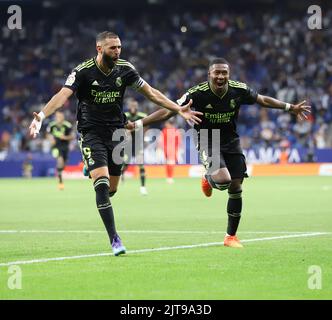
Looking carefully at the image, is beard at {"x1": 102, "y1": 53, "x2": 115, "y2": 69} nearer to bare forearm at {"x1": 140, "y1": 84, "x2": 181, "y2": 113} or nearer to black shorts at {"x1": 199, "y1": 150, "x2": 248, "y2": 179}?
bare forearm at {"x1": 140, "y1": 84, "x2": 181, "y2": 113}

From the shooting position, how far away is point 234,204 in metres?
12.1

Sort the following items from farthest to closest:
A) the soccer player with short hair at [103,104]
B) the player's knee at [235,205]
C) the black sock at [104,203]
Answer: the player's knee at [235,205], the soccer player with short hair at [103,104], the black sock at [104,203]

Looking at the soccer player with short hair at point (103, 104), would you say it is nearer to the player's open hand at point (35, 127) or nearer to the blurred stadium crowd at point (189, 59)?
the player's open hand at point (35, 127)

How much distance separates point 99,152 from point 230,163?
2.17m

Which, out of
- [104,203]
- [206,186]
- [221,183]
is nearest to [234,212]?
[221,183]

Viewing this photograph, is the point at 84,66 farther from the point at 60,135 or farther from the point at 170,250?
the point at 60,135

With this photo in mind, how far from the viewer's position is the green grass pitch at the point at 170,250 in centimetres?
796

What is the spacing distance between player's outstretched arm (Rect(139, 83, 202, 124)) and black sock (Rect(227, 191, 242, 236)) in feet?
4.93

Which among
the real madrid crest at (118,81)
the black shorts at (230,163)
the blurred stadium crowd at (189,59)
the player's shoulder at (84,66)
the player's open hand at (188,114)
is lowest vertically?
the black shorts at (230,163)

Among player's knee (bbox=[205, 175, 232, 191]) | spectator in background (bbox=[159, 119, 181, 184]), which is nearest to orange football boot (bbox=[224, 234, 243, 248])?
player's knee (bbox=[205, 175, 232, 191])

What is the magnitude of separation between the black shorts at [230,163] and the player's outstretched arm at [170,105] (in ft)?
3.77

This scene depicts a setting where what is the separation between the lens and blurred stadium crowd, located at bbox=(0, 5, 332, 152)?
42219 mm

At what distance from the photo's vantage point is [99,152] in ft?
35.9

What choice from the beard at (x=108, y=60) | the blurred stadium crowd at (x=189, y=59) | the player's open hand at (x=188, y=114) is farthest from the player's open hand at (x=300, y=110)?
the blurred stadium crowd at (x=189, y=59)
